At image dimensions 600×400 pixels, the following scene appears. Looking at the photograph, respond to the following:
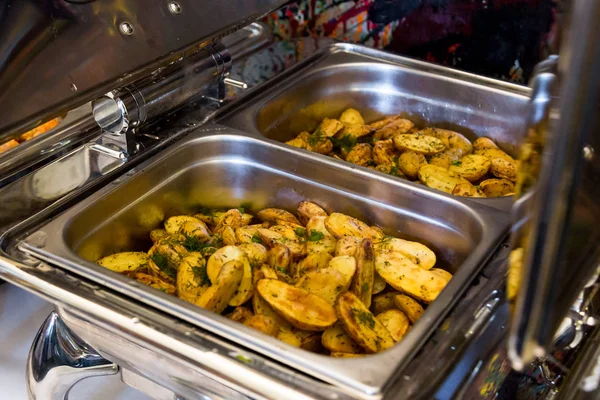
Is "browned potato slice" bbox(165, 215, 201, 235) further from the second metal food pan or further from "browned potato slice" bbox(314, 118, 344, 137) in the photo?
"browned potato slice" bbox(314, 118, 344, 137)

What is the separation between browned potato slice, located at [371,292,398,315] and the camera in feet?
2.99

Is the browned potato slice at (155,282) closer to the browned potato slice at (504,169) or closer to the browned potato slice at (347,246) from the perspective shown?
the browned potato slice at (347,246)

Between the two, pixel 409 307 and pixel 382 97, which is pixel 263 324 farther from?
pixel 382 97

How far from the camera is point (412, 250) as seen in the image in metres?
0.97

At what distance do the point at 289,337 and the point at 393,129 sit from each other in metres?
0.66

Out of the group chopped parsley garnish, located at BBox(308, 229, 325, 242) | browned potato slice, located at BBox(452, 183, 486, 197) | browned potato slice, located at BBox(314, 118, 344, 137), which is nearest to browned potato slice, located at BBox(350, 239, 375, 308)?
chopped parsley garnish, located at BBox(308, 229, 325, 242)

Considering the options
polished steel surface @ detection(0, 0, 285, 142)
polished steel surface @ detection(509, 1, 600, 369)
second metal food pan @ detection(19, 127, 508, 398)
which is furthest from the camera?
polished steel surface @ detection(0, 0, 285, 142)

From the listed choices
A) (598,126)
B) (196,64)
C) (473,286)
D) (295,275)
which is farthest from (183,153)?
(598,126)

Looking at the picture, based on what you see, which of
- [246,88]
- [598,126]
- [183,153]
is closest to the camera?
[598,126]

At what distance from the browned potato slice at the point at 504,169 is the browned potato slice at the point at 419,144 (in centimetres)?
10

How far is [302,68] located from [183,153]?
0.42 m

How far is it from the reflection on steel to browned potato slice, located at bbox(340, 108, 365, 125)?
713 millimetres

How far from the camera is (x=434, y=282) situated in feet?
2.91

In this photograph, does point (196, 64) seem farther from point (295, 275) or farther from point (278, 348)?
point (278, 348)
